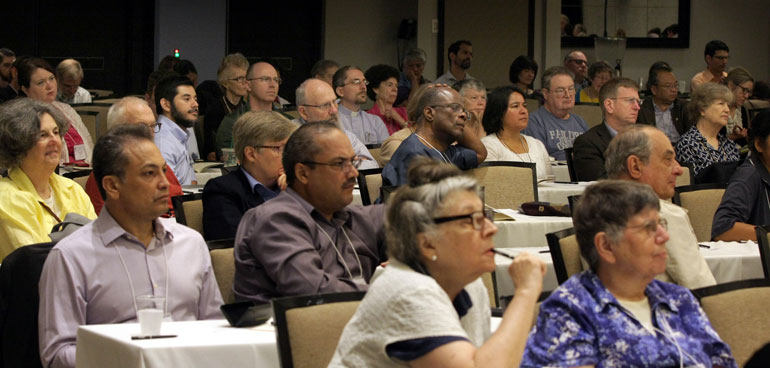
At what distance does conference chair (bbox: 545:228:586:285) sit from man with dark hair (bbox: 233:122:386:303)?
1.89 ft

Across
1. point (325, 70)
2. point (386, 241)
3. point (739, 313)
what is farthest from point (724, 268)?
point (325, 70)

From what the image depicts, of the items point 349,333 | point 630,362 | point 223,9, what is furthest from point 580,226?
point 223,9

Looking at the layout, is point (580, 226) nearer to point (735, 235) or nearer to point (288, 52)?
point (735, 235)

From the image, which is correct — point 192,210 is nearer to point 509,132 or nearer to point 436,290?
point 436,290

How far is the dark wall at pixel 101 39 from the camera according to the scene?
39.1 feet

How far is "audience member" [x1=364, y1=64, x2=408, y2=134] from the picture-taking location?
355 inches

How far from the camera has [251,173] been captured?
435 centimetres

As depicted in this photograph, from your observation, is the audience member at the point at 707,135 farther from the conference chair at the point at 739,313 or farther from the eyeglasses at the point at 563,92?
the conference chair at the point at 739,313

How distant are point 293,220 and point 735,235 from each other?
243cm

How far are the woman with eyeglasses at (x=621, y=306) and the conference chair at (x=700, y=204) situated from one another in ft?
7.73

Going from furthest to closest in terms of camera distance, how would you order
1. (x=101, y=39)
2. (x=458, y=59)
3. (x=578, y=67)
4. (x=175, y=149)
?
1. (x=101, y=39)
2. (x=578, y=67)
3. (x=458, y=59)
4. (x=175, y=149)

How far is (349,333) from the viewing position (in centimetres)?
220

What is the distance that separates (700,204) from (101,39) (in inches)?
344

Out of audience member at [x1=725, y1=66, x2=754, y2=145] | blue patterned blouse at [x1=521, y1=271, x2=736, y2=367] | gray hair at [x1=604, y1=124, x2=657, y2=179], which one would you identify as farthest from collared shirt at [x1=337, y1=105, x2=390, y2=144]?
blue patterned blouse at [x1=521, y1=271, x2=736, y2=367]
